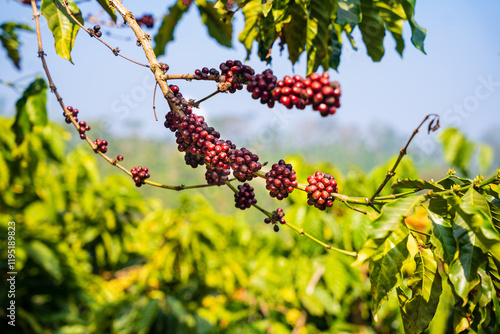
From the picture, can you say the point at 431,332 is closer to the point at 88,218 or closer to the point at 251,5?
the point at 251,5

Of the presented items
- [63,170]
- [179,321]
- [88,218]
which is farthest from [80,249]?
[179,321]

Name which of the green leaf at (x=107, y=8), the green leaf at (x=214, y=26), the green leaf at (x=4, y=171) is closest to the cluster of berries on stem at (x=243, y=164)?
the green leaf at (x=107, y=8)

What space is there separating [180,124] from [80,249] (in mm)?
4183

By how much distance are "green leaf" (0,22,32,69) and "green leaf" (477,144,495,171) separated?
3655 mm

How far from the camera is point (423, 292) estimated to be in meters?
1.11

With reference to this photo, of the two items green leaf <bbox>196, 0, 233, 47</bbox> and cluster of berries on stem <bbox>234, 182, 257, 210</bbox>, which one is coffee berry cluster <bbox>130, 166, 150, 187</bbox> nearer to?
cluster of berries on stem <bbox>234, 182, 257, 210</bbox>

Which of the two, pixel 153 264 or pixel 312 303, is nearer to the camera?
pixel 312 303

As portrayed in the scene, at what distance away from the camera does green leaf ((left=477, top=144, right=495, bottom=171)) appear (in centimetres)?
312

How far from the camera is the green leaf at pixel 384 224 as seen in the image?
946 millimetres

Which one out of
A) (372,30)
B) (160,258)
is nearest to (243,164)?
(372,30)

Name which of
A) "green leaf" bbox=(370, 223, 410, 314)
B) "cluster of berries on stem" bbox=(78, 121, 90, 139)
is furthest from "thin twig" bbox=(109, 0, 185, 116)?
"green leaf" bbox=(370, 223, 410, 314)

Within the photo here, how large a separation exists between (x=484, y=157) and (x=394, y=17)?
231 centimetres

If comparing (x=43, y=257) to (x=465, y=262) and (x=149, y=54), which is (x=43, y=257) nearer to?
(x=149, y=54)

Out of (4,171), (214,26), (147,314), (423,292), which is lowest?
(147,314)
